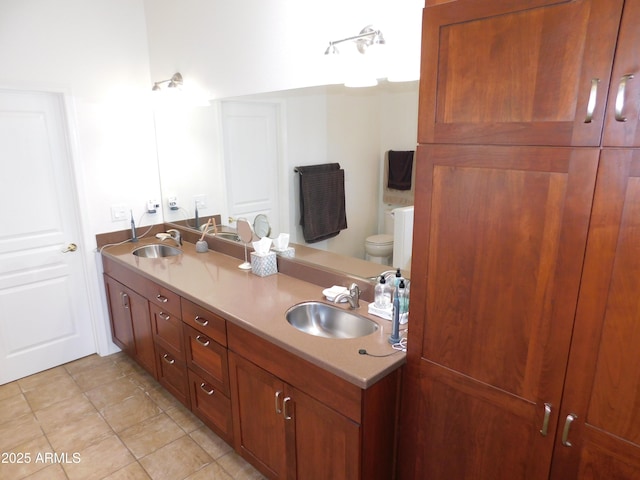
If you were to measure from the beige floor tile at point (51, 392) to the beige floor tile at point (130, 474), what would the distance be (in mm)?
909

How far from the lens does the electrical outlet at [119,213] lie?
10.1 feet

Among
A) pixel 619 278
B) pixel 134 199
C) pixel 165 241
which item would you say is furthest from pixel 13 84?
pixel 619 278

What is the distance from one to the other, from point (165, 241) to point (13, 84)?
1.38 m

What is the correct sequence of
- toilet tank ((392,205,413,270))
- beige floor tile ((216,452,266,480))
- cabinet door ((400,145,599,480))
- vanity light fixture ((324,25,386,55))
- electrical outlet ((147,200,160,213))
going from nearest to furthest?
cabinet door ((400,145,599,480))
vanity light fixture ((324,25,386,55))
toilet tank ((392,205,413,270))
beige floor tile ((216,452,266,480))
electrical outlet ((147,200,160,213))

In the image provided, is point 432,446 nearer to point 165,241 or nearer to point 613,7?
point 613,7

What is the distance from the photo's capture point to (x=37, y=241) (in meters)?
2.83

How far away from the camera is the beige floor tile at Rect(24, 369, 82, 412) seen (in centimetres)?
265

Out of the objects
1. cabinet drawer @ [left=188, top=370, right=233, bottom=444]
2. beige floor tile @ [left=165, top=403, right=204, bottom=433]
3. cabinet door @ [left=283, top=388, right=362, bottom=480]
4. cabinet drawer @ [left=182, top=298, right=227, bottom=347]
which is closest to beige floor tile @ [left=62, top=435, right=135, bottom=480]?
beige floor tile @ [left=165, top=403, right=204, bottom=433]

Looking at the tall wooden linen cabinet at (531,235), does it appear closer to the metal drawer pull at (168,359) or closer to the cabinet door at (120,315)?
the metal drawer pull at (168,359)

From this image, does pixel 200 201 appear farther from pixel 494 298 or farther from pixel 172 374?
pixel 494 298

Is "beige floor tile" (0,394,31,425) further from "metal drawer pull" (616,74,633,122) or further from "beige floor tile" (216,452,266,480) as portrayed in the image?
"metal drawer pull" (616,74,633,122)

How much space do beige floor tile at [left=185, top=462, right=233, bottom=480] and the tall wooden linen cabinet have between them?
4.00 feet

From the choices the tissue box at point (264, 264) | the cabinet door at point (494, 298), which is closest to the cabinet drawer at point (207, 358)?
the tissue box at point (264, 264)

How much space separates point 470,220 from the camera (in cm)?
Result: 120
